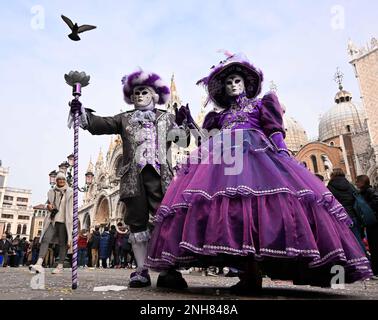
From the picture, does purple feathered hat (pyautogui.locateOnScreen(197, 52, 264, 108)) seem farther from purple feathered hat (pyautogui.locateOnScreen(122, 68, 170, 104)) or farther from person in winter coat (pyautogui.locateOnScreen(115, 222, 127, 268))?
person in winter coat (pyautogui.locateOnScreen(115, 222, 127, 268))

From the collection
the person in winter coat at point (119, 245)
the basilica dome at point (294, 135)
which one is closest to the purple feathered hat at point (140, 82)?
the person in winter coat at point (119, 245)

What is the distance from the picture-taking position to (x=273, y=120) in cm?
299

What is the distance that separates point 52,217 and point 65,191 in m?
0.48

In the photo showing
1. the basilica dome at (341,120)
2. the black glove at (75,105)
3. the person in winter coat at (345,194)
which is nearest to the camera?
the black glove at (75,105)

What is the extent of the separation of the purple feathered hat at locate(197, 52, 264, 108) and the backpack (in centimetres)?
294

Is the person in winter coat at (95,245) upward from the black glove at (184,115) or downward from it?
downward

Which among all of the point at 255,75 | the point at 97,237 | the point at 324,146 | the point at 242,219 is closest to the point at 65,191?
the point at 255,75

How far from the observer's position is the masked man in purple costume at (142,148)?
338 cm

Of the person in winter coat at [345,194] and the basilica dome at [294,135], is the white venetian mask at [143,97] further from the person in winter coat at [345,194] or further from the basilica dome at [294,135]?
the basilica dome at [294,135]

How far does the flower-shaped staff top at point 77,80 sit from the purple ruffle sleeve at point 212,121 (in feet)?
4.19

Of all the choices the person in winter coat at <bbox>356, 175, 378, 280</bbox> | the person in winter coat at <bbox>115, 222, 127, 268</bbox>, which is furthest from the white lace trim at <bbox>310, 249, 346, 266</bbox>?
the person in winter coat at <bbox>115, 222, 127, 268</bbox>

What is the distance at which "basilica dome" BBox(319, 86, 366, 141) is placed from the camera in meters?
37.3

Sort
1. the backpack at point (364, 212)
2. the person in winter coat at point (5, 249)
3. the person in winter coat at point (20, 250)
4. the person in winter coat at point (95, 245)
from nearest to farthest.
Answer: the backpack at point (364, 212) < the person in winter coat at point (95, 245) < the person in winter coat at point (5, 249) < the person in winter coat at point (20, 250)

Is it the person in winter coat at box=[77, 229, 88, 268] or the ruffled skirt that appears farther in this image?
the person in winter coat at box=[77, 229, 88, 268]
